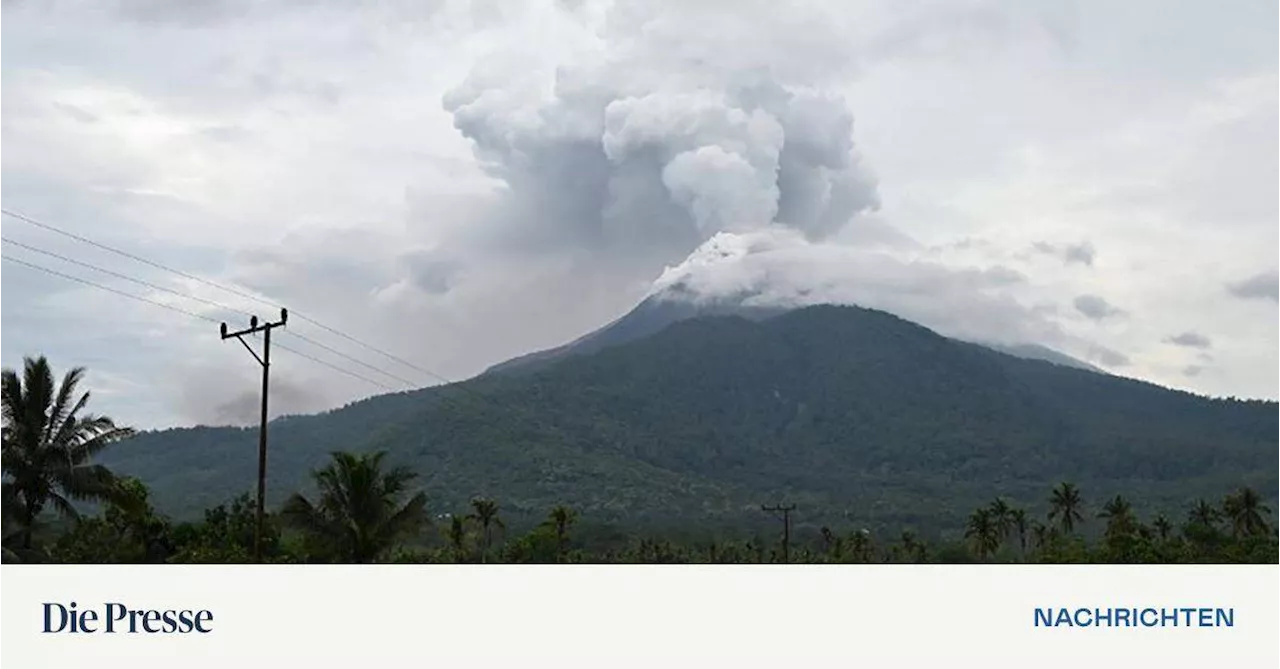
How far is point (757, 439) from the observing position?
162m

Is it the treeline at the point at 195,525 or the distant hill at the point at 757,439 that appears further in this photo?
the distant hill at the point at 757,439

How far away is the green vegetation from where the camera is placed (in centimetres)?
2948

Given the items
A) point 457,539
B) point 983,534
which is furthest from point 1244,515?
point 457,539

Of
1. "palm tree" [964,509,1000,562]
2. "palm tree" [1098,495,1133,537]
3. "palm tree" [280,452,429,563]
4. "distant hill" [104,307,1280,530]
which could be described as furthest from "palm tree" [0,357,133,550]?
"distant hill" [104,307,1280,530]

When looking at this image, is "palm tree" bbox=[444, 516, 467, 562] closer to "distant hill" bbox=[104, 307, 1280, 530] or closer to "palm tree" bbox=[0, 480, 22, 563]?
"palm tree" bbox=[0, 480, 22, 563]

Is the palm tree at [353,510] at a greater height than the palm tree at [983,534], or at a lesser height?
greater

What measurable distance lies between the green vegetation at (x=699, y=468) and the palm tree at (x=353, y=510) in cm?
5

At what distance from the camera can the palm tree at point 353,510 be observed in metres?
29.3
